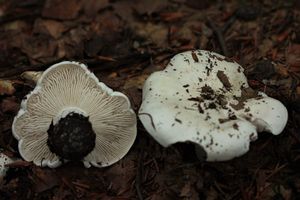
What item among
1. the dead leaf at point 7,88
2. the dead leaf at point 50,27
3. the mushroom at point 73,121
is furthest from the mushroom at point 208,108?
the dead leaf at point 50,27

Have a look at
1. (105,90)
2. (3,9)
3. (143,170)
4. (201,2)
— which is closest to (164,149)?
(143,170)

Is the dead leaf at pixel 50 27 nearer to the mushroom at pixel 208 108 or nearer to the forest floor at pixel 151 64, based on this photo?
the forest floor at pixel 151 64

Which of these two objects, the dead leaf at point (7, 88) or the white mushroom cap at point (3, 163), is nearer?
the white mushroom cap at point (3, 163)

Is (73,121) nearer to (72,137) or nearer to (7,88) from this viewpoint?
(72,137)

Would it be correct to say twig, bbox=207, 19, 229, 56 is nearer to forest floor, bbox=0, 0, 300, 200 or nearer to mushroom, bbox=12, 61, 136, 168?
forest floor, bbox=0, 0, 300, 200

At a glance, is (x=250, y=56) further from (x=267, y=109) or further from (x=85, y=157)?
(x=85, y=157)
